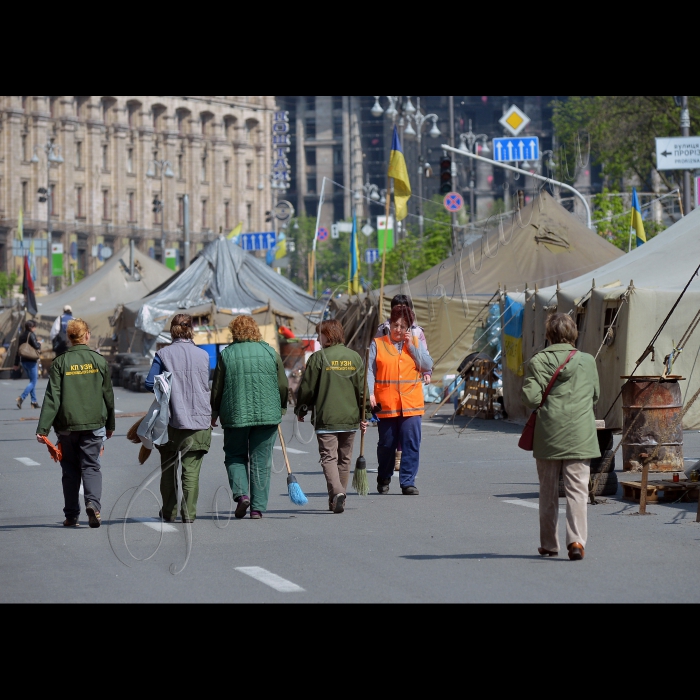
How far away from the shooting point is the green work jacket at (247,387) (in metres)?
11.1

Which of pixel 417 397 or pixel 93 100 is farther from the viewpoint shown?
pixel 93 100

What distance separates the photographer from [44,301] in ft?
176

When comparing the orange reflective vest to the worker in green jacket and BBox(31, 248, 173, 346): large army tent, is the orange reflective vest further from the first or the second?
BBox(31, 248, 173, 346): large army tent

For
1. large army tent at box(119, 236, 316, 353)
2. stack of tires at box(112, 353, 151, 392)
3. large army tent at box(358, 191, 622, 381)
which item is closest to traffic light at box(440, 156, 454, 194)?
large army tent at box(358, 191, 622, 381)

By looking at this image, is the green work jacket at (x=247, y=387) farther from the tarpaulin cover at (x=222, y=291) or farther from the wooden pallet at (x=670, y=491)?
the tarpaulin cover at (x=222, y=291)

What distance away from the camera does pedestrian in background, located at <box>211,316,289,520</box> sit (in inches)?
436

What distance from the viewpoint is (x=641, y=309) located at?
→ 58.7 feet

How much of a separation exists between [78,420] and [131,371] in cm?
2412

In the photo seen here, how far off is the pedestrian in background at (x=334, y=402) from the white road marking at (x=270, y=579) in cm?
275

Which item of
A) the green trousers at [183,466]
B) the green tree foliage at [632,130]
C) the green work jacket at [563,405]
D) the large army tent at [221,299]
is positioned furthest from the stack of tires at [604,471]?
the green tree foliage at [632,130]

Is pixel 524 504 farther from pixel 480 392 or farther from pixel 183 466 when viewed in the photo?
pixel 480 392
